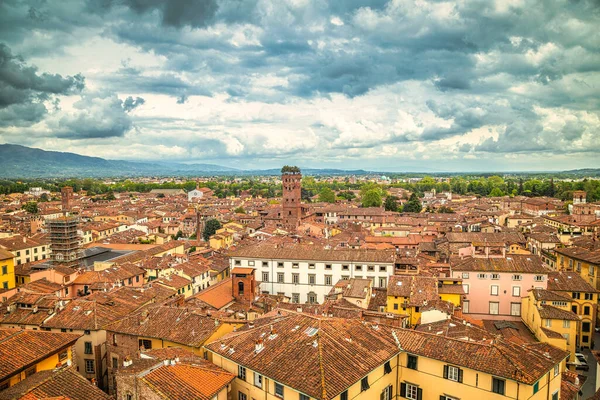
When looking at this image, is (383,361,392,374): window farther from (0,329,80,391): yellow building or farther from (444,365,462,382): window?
(0,329,80,391): yellow building

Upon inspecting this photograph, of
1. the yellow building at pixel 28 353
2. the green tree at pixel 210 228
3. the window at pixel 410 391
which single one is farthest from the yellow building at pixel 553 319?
the green tree at pixel 210 228

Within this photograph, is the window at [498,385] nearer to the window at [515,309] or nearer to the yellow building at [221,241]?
the window at [515,309]

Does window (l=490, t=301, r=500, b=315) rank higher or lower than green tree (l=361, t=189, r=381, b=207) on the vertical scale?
lower

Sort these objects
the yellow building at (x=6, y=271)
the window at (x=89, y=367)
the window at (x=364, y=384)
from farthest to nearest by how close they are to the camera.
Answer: the yellow building at (x=6, y=271) → the window at (x=89, y=367) → the window at (x=364, y=384)

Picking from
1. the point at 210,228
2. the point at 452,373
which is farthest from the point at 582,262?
the point at 210,228

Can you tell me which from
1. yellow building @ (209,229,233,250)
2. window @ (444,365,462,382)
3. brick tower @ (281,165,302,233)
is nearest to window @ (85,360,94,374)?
window @ (444,365,462,382)

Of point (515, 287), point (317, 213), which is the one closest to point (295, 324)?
point (515, 287)

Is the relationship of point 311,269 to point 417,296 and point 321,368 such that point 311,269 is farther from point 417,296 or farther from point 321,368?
point 321,368

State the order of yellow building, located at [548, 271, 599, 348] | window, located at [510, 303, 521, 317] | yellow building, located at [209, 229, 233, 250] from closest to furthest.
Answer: yellow building, located at [548, 271, 599, 348] < window, located at [510, 303, 521, 317] < yellow building, located at [209, 229, 233, 250]
